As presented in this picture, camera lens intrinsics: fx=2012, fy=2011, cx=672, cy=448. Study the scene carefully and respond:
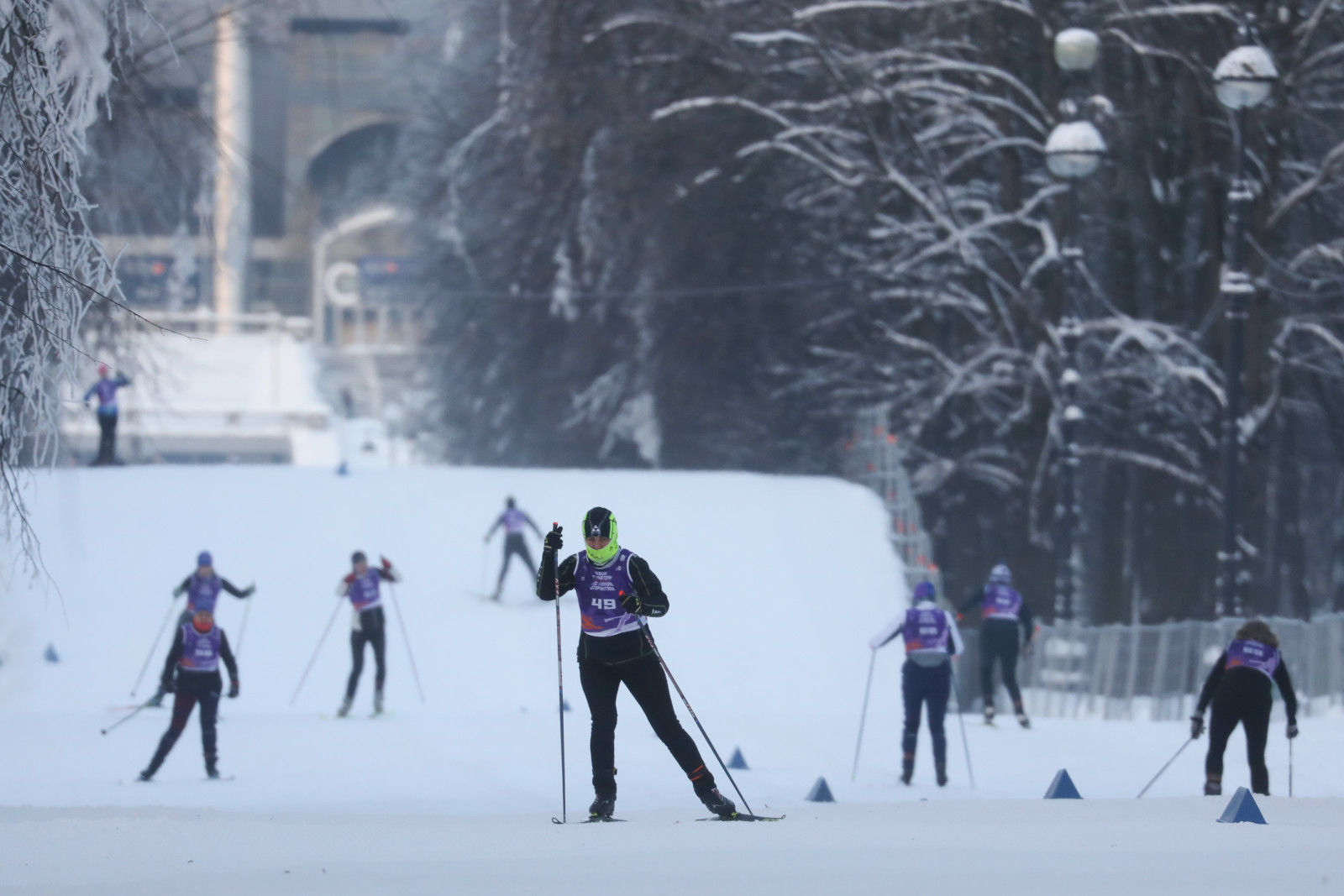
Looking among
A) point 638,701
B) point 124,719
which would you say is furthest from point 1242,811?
point 124,719

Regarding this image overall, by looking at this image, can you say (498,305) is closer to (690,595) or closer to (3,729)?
(690,595)

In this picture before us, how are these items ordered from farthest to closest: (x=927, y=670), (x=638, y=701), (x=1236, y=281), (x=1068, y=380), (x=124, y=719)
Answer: (x=1068, y=380) < (x=1236, y=281) < (x=124, y=719) < (x=927, y=670) < (x=638, y=701)

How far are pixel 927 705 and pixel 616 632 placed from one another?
514 cm

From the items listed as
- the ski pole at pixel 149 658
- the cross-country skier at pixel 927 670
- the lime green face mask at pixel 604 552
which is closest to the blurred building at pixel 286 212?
the lime green face mask at pixel 604 552

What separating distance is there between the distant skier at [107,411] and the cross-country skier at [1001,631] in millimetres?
11065

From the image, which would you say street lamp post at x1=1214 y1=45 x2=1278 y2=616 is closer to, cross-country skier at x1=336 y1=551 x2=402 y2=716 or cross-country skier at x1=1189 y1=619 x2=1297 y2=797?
cross-country skier at x1=1189 y1=619 x2=1297 y2=797

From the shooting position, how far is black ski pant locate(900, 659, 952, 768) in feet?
48.0

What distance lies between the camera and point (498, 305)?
124 ft

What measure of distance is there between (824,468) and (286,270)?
166 ft

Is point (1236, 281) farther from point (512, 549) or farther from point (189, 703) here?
point (189, 703)

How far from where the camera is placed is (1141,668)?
68.6 ft

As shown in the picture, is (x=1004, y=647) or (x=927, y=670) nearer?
(x=927, y=670)

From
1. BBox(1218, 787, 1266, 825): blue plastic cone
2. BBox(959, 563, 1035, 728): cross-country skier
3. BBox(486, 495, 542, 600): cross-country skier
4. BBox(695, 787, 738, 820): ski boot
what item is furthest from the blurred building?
BBox(959, 563, 1035, 728): cross-country skier

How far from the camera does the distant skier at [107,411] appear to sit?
26.5 m
